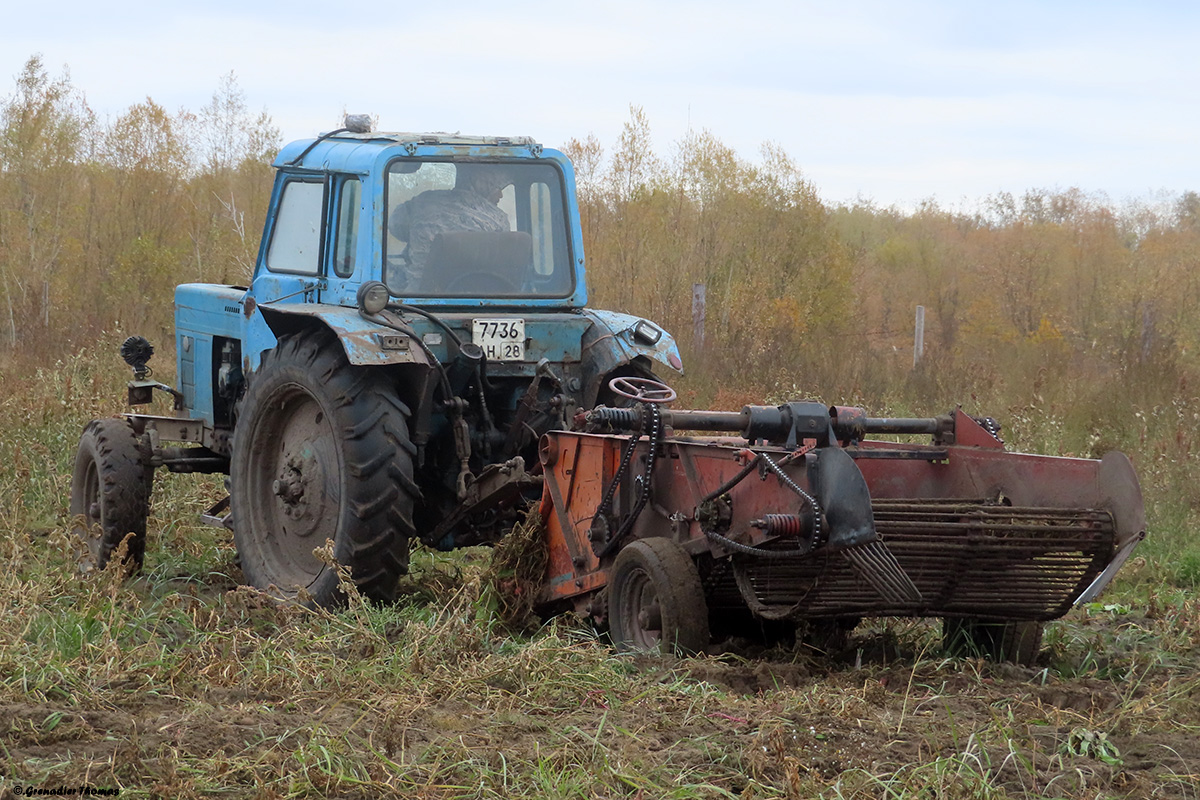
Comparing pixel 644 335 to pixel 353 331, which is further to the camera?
pixel 644 335

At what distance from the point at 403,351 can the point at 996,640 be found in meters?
2.81

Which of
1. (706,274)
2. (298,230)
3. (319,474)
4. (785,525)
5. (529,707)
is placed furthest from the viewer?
(706,274)

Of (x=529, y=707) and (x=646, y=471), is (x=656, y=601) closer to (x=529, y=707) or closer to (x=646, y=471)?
(x=646, y=471)

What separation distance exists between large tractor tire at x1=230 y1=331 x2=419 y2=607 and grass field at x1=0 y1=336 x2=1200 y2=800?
0.31 meters

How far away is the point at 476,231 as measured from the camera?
6.89 meters

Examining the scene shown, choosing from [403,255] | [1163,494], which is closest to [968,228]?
[1163,494]

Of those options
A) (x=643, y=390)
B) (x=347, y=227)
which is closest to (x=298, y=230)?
(x=347, y=227)

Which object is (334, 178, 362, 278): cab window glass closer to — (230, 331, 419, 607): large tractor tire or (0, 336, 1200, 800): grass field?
(230, 331, 419, 607): large tractor tire

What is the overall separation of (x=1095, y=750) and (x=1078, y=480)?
4.65 feet

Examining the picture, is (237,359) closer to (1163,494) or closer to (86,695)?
(86,695)

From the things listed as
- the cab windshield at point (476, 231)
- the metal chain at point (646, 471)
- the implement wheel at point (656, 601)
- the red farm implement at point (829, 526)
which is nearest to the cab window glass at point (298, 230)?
the cab windshield at point (476, 231)

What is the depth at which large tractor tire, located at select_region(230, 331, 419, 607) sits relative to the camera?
6.07m

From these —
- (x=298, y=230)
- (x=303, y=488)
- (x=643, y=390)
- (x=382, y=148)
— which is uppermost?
(x=382, y=148)

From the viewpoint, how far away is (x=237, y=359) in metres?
7.71
